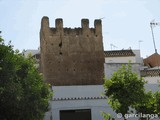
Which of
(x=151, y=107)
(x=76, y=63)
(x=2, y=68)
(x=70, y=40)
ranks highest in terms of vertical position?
(x=70, y=40)

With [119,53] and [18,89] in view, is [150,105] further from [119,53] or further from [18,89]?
[119,53]

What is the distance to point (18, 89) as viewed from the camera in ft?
60.6

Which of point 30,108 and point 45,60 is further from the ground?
point 45,60

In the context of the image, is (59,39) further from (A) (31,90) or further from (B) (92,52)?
(A) (31,90)

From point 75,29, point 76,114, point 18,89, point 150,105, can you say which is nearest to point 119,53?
point 75,29

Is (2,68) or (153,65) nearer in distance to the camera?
(2,68)

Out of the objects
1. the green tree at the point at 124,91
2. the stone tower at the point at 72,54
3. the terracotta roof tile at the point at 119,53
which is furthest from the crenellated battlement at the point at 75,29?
the green tree at the point at 124,91

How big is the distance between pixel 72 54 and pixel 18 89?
17592 mm

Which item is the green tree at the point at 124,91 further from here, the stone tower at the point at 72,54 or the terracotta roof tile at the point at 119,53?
the terracotta roof tile at the point at 119,53

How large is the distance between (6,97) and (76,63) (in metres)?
17.5

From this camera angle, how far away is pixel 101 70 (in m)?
36.2

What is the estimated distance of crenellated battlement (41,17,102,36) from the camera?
35750mm

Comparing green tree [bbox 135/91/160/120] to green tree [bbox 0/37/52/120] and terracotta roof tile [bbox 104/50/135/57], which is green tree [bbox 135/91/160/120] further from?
terracotta roof tile [bbox 104/50/135/57]

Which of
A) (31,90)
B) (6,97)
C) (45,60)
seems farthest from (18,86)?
(45,60)
